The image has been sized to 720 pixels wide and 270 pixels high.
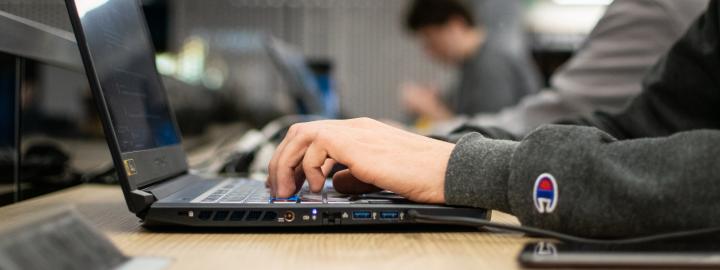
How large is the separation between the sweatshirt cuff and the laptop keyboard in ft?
0.22

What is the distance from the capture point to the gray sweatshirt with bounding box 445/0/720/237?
545mm

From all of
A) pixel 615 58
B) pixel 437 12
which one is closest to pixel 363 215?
pixel 615 58

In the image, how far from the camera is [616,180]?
0.55 metres

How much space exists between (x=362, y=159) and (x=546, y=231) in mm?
202

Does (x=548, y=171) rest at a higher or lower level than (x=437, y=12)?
lower

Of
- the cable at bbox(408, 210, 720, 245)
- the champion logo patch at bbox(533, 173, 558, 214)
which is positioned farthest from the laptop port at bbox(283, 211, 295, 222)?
the champion logo patch at bbox(533, 173, 558, 214)

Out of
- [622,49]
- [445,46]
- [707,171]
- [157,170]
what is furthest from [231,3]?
[707,171]

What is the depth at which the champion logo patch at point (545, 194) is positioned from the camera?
570mm

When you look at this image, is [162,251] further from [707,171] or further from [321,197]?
[707,171]

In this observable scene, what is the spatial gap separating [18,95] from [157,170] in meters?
0.31

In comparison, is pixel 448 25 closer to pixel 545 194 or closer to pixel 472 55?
pixel 472 55

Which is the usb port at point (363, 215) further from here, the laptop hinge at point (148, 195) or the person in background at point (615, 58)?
the person in background at point (615, 58)

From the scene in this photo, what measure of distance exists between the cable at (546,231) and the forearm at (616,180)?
2 cm

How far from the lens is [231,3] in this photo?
5.32 m
